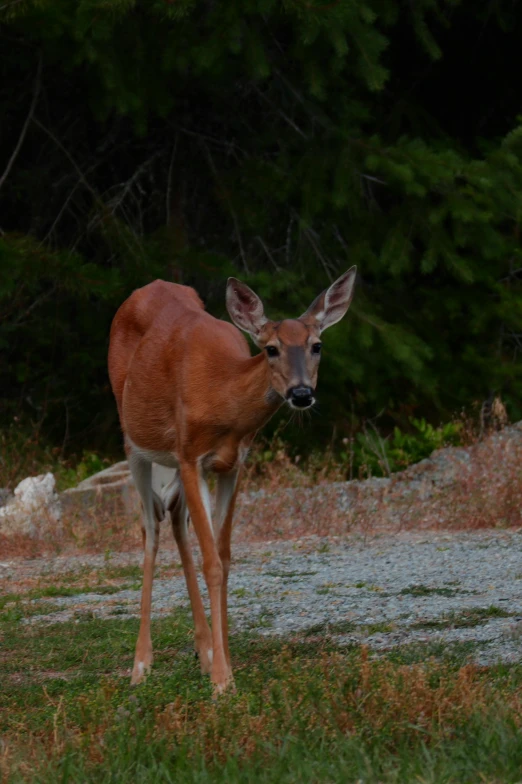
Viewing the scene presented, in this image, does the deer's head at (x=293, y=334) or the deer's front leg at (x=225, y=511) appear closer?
the deer's head at (x=293, y=334)

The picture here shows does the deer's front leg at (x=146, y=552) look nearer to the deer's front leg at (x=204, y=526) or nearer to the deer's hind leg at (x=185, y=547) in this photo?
the deer's hind leg at (x=185, y=547)

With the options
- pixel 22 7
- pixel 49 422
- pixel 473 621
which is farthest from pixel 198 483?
pixel 49 422

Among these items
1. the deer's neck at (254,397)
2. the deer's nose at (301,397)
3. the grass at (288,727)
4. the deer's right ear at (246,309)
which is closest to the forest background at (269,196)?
the deer's right ear at (246,309)

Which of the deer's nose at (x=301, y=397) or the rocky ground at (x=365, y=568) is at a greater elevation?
the deer's nose at (x=301, y=397)

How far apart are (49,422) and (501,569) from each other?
8.46m

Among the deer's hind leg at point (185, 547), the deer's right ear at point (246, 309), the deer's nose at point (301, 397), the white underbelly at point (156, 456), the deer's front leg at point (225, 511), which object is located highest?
the deer's right ear at point (246, 309)

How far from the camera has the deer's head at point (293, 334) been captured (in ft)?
18.5

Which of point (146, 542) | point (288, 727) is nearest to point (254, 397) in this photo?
point (146, 542)

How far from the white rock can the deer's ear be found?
5.14m

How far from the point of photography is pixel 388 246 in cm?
1448

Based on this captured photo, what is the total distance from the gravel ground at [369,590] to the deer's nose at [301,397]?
4.63ft

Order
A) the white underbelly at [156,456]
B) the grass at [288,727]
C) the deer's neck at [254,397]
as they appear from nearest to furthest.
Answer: the grass at [288,727] → the deer's neck at [254,397] → the white underbelly at [156,456]

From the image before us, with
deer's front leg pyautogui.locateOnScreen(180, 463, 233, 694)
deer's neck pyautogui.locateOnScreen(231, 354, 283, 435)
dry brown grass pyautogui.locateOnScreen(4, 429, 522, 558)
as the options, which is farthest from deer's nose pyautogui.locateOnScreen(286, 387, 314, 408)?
dry brown grass pyautogui.locateOnScreen(4, 429, 522, 558)

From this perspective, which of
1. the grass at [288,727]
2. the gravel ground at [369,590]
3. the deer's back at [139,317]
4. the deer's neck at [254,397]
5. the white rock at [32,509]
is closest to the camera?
the grass at [288,727]
